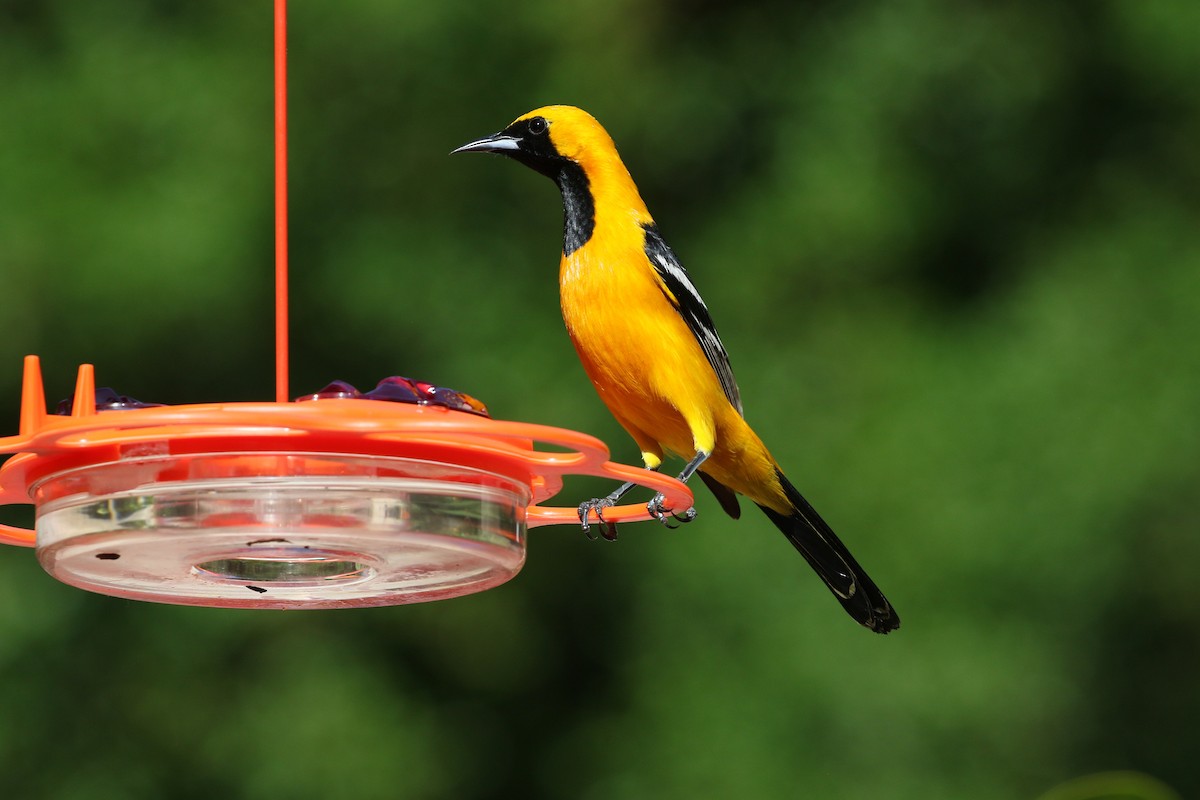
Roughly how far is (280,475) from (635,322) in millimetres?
1537

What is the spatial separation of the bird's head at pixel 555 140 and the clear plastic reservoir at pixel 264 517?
1.54m

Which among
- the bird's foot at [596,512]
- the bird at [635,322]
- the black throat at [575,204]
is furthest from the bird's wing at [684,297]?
the bird's foot at [596,512]

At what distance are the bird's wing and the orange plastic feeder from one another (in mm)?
1436

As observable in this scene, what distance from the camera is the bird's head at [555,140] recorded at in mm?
3945

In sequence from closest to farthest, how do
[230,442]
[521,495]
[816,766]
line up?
1. [230,442]
2. [521,495]
3. [816,766]

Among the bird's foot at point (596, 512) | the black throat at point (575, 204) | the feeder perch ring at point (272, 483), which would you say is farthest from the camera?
the black throat at point (575, 204)

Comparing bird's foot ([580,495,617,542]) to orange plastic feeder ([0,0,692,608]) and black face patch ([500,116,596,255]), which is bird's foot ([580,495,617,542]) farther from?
black face patch ([500,116,596,255])

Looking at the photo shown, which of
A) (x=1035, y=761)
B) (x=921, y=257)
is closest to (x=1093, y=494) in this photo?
(x=1035, y=761)

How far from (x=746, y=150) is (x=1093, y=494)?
7.99ft

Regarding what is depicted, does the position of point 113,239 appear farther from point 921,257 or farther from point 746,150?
point 921,257

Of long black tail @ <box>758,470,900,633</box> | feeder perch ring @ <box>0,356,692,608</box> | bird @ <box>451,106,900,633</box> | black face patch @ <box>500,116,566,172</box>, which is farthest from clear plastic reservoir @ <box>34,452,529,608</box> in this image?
long black tail @ <box>758,470,900,633</box>

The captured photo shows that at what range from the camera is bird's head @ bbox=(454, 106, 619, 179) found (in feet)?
12.9

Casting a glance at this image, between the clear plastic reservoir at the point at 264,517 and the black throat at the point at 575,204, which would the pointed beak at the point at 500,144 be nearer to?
the black throat at the point at 575,204

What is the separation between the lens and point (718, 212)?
7.61 metres
